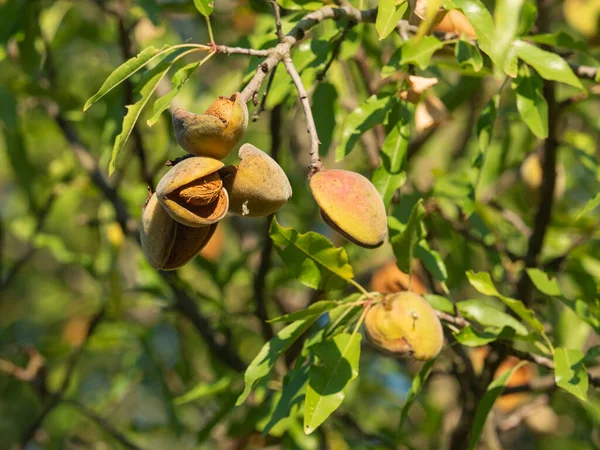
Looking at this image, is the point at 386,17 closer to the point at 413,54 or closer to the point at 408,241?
the point at 413,54

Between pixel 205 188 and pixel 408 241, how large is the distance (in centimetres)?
43

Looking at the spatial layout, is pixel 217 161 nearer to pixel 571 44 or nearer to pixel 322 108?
pixel 322 108

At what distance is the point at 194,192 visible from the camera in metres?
0.96

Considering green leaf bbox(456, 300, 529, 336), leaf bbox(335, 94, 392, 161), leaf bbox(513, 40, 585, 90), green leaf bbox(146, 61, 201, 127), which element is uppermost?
green leaf bbox(146, 61, 201, 127)

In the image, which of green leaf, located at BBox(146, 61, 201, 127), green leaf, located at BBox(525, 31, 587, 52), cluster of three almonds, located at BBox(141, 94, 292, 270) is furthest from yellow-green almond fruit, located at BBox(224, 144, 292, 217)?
green leaf, located at BBox(525, 31, 587, 52)

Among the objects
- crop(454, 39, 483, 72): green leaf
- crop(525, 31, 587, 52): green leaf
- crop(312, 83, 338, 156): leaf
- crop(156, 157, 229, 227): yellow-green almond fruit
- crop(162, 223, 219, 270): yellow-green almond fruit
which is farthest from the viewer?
crop(312, 83, 338, 156): leaf

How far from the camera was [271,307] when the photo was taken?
8.43 feet

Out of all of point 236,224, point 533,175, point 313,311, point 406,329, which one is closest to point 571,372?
point 406,329

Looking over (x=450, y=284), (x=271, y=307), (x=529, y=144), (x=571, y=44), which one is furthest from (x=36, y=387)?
(x=571, y=44)

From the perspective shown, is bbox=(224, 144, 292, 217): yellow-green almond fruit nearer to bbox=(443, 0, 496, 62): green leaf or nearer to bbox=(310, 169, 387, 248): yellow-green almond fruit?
bbox=(310, 169, 387, 248): yellow-green almond fruit

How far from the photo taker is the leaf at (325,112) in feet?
Answer: 5.09

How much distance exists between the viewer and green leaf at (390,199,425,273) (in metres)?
1.26

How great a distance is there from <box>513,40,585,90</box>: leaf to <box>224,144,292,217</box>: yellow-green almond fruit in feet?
1.71

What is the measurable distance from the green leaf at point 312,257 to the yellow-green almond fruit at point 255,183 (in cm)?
21
